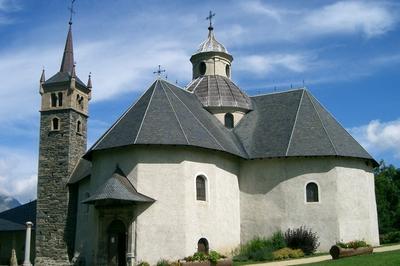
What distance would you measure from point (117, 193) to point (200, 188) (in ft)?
18.8

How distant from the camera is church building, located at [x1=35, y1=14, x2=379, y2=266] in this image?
3069 cm

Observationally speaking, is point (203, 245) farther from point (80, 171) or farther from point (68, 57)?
point (68, 57)

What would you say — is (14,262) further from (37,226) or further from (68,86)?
(68,86)

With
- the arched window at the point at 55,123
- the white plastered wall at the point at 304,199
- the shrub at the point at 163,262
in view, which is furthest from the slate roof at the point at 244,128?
the arched window at the point at 55,123

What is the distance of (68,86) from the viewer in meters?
43.6

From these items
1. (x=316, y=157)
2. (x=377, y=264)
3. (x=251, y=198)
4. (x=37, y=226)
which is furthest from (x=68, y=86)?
(x=377, y=264)

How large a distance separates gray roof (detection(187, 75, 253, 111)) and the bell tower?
9984mm

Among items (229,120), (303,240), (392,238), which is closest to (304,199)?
(303,240)

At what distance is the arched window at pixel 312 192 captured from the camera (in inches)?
1385

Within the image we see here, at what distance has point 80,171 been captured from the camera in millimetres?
41281

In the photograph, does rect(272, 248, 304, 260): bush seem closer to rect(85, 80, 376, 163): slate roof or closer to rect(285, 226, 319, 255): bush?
rect(285, 226, 319, 255): bush

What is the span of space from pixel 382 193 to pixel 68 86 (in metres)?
34.2

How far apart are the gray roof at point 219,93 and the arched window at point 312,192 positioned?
9.09 meters

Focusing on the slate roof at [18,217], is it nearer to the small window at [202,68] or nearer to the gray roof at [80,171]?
the gray roof at [80,171]
